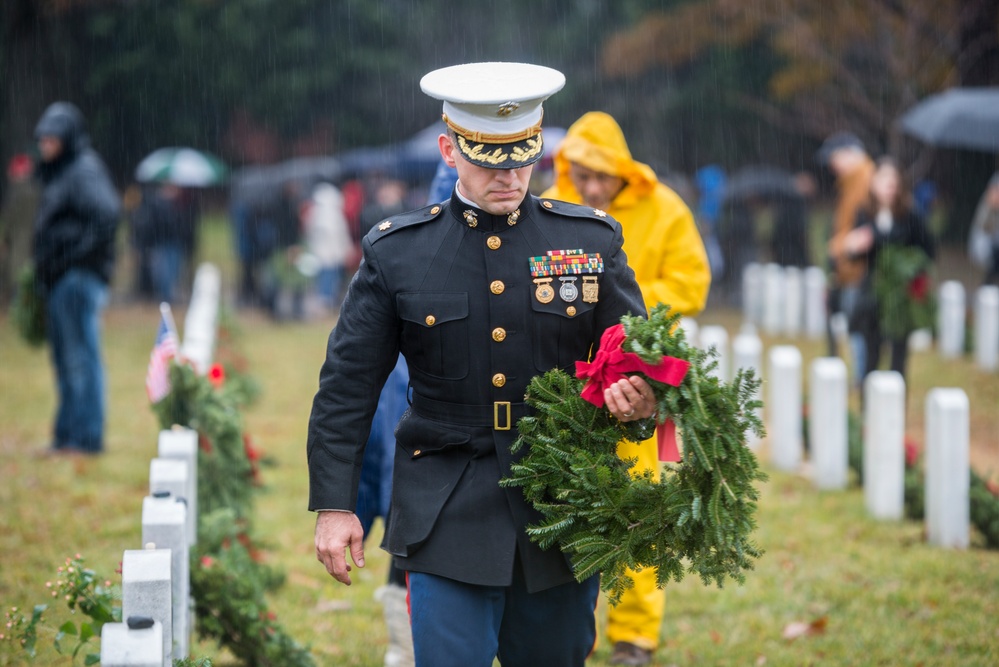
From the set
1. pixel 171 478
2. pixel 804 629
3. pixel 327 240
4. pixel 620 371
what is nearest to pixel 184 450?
pixel 171 478

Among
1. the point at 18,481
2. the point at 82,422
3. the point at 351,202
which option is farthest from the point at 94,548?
the point at 351,202

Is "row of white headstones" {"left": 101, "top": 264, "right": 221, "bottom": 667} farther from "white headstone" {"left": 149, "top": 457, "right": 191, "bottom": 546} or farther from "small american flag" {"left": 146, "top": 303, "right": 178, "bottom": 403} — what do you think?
"small american flag" {"left": 146, "top": 303, "right": 178, "bottom": 403}

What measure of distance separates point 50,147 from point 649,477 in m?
7.07

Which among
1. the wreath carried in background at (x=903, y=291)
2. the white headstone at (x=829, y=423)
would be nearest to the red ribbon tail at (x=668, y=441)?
the white headstone at (x=829, y=423)

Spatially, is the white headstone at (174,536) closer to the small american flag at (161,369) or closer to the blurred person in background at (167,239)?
the small american flag at (161,369)

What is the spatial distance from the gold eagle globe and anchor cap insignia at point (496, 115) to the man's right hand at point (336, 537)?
112cm

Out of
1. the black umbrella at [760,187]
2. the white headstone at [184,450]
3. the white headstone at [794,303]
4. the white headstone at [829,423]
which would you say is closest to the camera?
the white headstone at [184,450]

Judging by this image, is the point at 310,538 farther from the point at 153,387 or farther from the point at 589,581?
the point at 589,581

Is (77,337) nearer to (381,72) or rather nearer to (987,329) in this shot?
(987,329)

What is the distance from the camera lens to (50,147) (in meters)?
9.30

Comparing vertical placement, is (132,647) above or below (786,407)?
below

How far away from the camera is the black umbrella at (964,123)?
42.6ft

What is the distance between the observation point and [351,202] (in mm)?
23203

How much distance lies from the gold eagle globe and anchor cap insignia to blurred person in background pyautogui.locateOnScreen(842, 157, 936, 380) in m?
7.47
